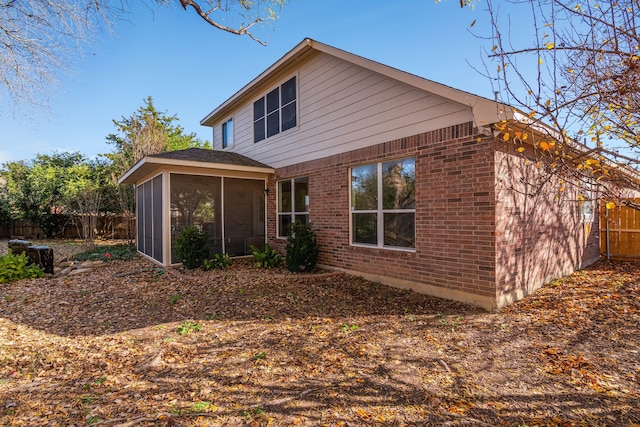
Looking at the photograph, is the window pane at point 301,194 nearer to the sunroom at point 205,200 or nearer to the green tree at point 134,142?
the sunroom at point 205,200

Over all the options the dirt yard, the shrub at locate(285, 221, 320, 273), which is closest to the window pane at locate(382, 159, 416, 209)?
the dirt yard

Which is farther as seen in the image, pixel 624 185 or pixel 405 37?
pixel 405 37

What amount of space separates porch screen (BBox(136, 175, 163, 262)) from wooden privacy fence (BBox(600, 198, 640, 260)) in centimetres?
1260

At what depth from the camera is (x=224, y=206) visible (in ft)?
30.4

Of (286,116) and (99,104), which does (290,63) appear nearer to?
(286,116)

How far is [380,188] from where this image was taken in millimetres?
6504

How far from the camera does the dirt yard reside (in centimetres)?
245

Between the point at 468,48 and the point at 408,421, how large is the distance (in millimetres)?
3879

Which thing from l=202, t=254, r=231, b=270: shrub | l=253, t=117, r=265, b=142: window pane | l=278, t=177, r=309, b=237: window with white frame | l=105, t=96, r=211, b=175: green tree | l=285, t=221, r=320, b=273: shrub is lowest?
l=202, t=254, r=231, b=270: shrub

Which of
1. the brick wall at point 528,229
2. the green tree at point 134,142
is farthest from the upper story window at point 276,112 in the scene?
the green tree at point 134,142

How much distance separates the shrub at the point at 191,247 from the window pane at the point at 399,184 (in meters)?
4.80

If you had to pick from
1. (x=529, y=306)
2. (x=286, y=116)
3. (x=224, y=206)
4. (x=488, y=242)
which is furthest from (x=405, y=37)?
(x=224, y=206)

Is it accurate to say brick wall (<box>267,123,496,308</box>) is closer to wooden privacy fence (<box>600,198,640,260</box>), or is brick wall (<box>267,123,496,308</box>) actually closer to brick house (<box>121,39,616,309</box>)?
brick house (<box>121,39,616,309</box>)

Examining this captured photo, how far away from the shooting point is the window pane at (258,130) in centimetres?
1033
